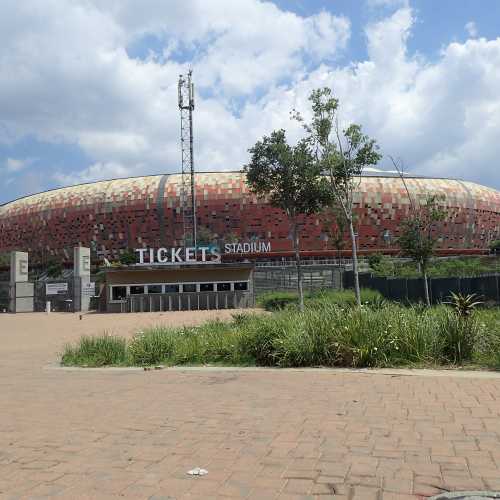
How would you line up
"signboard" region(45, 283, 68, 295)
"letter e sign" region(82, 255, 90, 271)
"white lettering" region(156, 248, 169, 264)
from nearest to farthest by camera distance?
"signboard" region(45, 283, 68, 295)
"white lettering" region(156, 248, 169, 264)
"letter e sign" region(82, 255, 90, 271)

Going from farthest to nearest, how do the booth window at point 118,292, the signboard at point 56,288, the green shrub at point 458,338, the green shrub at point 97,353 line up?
the signboard at point 56,288 → the booth window at point 118,292 → the green shrub at point 97,353 → the green shrub at point 458,338

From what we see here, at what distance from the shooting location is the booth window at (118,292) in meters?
39.3

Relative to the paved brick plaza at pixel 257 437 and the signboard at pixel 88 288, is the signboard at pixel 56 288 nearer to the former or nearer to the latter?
the signboard at pixel 88 288

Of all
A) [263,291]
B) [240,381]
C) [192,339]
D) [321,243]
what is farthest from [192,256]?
[240,381]

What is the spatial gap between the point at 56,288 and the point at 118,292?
6955 mm

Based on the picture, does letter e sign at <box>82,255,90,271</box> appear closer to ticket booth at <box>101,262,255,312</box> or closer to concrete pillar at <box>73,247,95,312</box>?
concrete pillar at <box>73,247,95,312</box>

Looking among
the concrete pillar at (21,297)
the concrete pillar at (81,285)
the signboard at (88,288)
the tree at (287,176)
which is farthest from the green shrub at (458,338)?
the concrete pillar at (21,297)

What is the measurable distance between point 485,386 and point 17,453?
526cm

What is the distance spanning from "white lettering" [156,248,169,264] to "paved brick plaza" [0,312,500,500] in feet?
126

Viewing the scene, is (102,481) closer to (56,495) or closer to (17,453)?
(56,495)

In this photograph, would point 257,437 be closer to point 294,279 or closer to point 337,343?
point 337,343

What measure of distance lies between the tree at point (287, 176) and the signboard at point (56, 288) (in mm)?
22170

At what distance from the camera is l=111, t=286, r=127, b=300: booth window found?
3931cm

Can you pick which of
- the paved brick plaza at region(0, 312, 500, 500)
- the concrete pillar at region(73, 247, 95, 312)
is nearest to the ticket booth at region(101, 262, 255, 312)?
the concrete pillar at region(73, 247, 95, 312)
